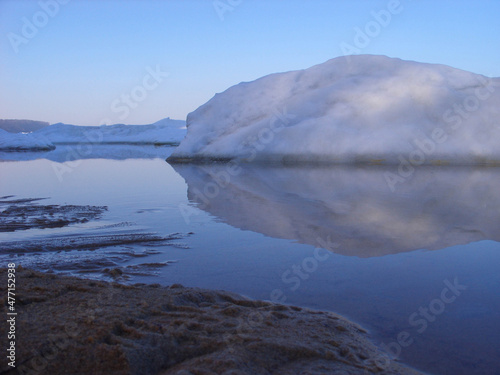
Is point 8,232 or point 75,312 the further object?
point 8,232

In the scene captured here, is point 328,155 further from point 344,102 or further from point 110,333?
point 110,333

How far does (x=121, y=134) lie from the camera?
63.9m

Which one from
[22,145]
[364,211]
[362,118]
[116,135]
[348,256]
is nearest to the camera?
[348,256]

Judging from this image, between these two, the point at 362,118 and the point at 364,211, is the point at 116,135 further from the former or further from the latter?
the point at 364,211

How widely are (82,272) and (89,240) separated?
0.96 meters

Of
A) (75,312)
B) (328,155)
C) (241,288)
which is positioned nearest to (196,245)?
(241,288)

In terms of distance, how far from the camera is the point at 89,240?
3.76 meters

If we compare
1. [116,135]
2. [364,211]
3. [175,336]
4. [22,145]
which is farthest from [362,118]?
[116,135]

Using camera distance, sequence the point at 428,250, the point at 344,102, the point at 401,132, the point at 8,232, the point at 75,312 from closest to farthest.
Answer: the point at 75,312 → the point at 428,250 → the point at 8,232 → the point at 401,132 → the point at 344,102

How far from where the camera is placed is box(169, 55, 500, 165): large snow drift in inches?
508

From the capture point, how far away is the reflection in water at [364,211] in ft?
12.7

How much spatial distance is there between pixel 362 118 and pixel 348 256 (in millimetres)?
11359

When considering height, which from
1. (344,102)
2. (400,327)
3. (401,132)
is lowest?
(400,327)

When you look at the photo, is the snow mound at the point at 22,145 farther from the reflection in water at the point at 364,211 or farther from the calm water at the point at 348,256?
the calm water at the point at 348,256
